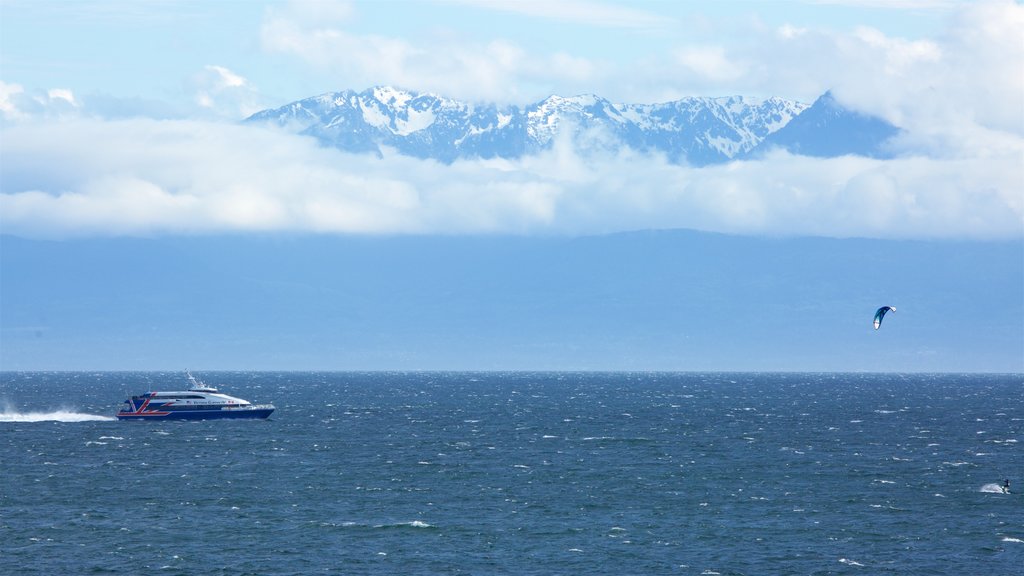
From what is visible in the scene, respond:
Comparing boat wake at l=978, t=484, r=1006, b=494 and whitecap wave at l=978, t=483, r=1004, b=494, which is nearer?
boat wake at l=978, t=484, r=1006, b=494

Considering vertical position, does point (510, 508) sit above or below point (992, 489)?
below

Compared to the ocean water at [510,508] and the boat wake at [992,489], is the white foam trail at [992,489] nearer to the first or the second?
the boat wake at [992,489]

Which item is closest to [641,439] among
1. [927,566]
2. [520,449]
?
[520,449]

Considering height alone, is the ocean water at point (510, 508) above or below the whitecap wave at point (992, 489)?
below

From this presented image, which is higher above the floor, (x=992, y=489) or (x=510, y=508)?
(x=992, y=489)

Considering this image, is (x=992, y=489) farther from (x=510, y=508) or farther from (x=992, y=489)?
(x=510, y=508)

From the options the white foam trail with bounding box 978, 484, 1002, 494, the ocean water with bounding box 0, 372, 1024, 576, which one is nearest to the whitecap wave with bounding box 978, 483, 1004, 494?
the white foam trail with bounding box 978, 484, 1002, 494

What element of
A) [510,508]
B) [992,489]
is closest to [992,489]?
[992,489]

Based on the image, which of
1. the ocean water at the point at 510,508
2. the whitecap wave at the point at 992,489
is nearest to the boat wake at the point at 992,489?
the whitecap wave at the point at 992,489

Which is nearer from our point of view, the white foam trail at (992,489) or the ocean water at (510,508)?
the ocean water at (510,508)

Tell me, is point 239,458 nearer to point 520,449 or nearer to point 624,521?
point 520,449

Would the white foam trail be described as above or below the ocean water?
above

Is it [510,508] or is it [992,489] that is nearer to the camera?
[510,508]

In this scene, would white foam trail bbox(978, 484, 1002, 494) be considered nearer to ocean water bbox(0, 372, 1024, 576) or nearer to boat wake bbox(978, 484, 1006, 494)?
boat wake bbox(978, 484, 1006, 494)
